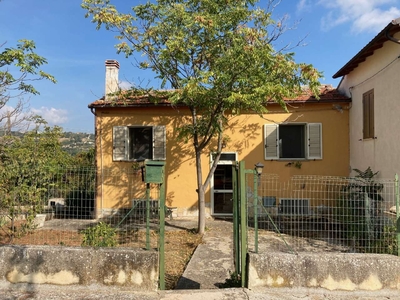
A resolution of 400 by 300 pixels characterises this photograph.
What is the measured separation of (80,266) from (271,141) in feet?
24.2

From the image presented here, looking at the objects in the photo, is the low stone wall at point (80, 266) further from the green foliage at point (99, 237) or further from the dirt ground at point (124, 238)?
the dirt ground at point (124, 238)

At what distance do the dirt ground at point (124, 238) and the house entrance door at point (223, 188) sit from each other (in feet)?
6.15

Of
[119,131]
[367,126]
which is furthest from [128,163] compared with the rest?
[367,126]

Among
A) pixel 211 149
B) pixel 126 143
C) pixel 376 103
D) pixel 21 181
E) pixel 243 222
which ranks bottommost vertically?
pixel 243 222

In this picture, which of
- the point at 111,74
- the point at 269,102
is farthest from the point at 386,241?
the point at 111,74

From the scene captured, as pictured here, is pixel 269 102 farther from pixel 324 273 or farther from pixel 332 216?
pixel 324 273

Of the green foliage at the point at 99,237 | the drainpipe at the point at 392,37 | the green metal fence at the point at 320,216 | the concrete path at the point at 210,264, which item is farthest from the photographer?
the drainpipe at the point at 392,37

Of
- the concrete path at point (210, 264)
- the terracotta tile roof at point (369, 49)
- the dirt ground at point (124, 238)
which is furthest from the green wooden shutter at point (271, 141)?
the dirt ground at point (124, 238)

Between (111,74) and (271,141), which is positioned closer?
(271,141)

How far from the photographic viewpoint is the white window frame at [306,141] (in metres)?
9.79

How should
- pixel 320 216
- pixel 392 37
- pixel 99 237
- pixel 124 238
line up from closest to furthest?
pixel 99 237 → pixel 392 37 → pixel 320 216 → pixel 124 238

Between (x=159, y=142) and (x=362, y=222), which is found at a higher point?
(x=159, y=142)

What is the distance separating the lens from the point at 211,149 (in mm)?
10055

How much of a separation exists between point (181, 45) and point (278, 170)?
529 cm
